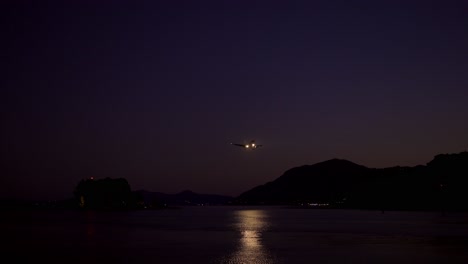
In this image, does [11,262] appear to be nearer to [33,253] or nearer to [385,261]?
[33,253]

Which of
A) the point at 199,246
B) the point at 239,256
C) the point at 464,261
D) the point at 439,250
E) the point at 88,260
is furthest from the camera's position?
the point at 199,246

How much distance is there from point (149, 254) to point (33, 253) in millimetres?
10901

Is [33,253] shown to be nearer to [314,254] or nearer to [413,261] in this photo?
[314,254]

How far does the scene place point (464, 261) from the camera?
1580 inches

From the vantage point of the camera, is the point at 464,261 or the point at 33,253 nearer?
the point at 464,261

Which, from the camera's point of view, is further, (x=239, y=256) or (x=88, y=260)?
(x=239, y=256)

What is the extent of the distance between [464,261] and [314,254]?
1273 cm

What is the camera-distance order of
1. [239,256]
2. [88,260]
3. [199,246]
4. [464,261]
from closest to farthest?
1. [464,261]
2. [88,260]
3. [239,256]
4. [199,246]

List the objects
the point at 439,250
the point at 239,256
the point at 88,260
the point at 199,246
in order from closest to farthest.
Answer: the point at 88,260
the point at 239,256
the point at 439,250
the point at 199,246

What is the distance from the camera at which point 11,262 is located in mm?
41406

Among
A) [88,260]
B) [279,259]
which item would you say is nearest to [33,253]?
[88,260]

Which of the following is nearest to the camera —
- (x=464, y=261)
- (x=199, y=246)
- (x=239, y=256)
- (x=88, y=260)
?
Answer: (x=464, y=261)

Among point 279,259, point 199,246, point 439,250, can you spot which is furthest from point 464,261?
point 199,246

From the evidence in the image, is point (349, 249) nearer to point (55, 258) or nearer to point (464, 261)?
point (464, 261)
